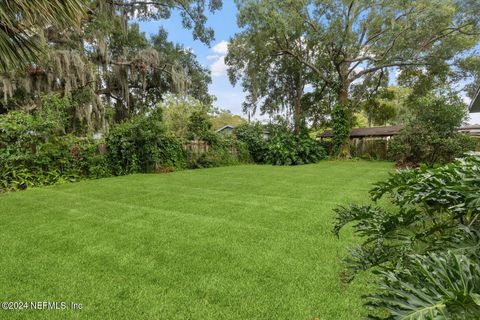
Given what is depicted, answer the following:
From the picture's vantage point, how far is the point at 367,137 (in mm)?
16375

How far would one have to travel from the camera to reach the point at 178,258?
2621 millimetres

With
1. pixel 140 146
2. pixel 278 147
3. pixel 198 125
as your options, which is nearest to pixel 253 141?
pixel 278 147

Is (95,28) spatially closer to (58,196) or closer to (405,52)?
(58,196)

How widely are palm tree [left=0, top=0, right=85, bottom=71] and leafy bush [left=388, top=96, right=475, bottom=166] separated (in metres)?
10.1

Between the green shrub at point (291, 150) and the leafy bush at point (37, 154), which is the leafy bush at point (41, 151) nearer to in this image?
the leafy bush at point (37, 154)

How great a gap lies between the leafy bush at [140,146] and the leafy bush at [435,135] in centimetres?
831

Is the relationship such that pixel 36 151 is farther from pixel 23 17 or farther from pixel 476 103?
pixel 476 103

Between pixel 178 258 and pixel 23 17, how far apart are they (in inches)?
95.6

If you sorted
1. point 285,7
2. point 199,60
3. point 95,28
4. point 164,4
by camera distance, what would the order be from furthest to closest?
point 199,60, point 285,7, point 164,4, point 95,28

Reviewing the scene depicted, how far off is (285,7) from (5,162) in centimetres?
1196

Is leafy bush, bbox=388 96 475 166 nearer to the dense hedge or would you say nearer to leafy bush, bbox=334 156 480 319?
the dense hedge

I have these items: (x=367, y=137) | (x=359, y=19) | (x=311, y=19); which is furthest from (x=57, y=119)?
(x=367, y=137)

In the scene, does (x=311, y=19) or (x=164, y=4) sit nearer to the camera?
(x=164, y=4)

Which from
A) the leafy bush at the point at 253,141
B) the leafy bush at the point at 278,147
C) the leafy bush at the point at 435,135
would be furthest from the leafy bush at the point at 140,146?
the leafy bush at the point at 435,135
